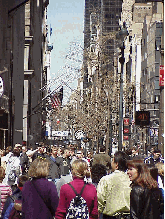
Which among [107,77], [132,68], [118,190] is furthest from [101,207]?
[132,68]

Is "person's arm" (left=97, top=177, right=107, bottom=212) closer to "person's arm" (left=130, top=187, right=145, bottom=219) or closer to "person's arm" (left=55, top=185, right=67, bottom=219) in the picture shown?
"person's arm" (left=55, top=185, right=67, bottom=219)

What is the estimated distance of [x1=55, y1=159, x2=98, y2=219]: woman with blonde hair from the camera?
27.2 feet

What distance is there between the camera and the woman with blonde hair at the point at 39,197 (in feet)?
28.1

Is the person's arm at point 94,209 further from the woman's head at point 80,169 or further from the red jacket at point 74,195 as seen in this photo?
the woman's head at point 80,169

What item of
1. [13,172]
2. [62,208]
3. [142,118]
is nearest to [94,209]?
[62,208]

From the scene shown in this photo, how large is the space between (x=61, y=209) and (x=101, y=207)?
1.02 metres

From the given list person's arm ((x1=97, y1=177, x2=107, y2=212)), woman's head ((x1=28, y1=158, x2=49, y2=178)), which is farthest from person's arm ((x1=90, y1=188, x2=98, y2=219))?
woman's head ((x1=28, y1=158, x2=49, y2=178))

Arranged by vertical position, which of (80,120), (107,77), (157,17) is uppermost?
(157,17)

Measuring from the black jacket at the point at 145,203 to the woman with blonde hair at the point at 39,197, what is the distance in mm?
1364

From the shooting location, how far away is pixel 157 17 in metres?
107

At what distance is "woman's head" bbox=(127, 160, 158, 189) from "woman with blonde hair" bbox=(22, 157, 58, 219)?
1130 millimetres

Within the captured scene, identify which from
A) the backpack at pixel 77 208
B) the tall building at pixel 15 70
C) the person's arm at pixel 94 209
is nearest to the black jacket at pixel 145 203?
the backpack at pixel 77 208

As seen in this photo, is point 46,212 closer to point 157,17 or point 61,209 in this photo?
point 61,209

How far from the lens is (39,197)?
8.62 meters
